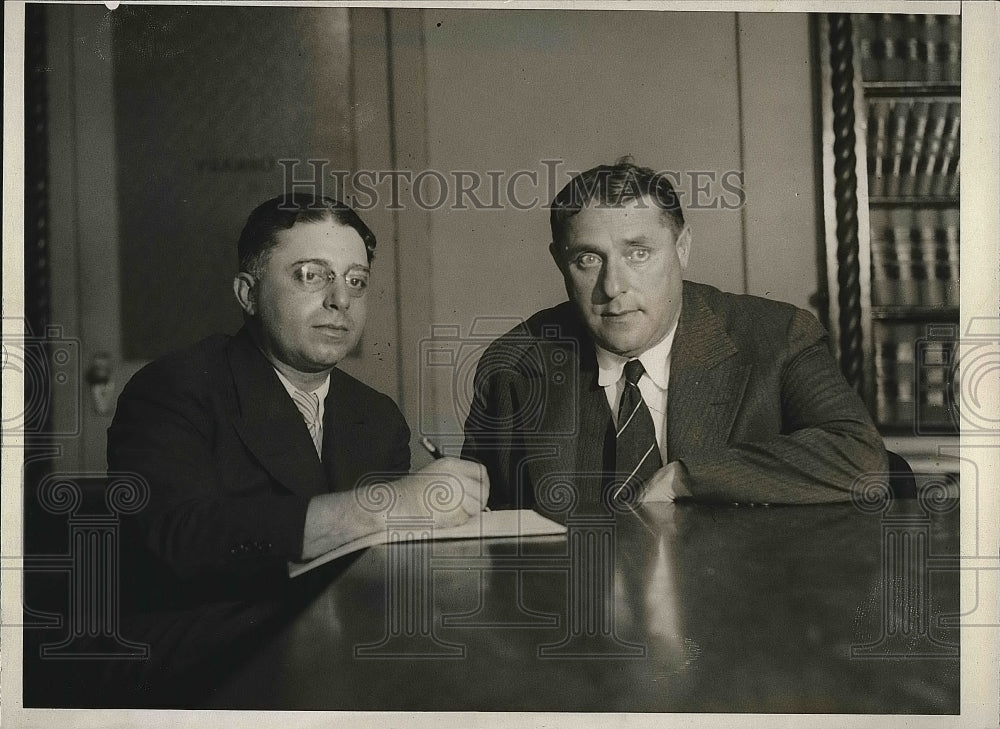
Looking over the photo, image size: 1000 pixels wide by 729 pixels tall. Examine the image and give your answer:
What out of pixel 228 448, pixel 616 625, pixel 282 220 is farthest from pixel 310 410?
pixel 616 625

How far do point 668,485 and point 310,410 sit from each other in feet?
2.72

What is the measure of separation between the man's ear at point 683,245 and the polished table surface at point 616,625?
0.56 metres

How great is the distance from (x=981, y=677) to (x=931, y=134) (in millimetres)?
1282

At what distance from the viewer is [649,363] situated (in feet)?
6.83

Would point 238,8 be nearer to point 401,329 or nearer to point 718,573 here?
point 401,329

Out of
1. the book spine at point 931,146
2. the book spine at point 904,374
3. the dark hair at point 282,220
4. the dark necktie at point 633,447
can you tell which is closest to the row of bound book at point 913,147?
the book spine at point 931,146

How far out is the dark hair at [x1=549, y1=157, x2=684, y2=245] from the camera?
205cm

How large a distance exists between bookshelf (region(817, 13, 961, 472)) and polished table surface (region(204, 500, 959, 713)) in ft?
1.01

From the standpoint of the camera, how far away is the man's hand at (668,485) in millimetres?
2037

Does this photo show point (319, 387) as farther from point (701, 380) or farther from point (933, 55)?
point (933, 55)

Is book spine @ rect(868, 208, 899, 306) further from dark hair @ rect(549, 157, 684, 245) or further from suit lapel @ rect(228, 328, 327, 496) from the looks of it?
suit lapel @ rect(228, 328, 327, 496)

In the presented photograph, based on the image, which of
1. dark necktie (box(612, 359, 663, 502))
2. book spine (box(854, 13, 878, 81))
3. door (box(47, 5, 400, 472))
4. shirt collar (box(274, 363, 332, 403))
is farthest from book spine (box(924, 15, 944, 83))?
shirt collar (box(274, 363, 332, 403))

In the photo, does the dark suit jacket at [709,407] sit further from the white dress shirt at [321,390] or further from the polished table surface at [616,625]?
the white dress shirt at [321,390]

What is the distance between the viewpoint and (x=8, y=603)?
6.98ft
